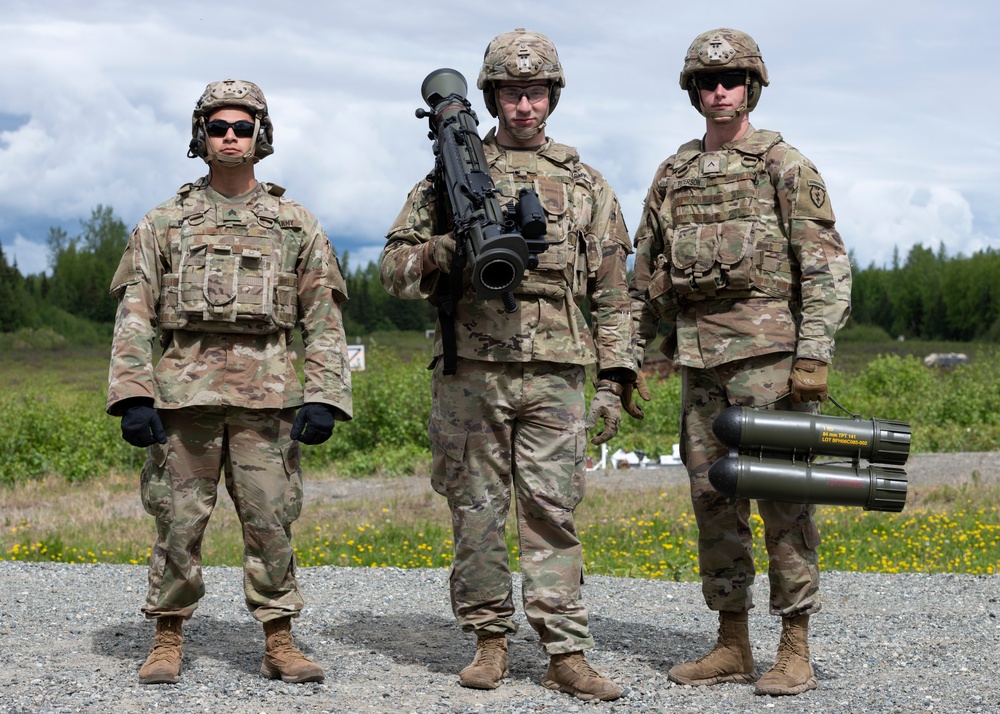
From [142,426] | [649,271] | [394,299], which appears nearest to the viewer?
[142,426]

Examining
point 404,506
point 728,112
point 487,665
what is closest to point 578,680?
point 487,665

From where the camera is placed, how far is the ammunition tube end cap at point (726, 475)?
4.98 meters

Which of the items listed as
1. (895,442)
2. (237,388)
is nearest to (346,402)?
(237,388)

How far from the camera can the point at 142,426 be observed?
4949mm

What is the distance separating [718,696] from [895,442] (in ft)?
4.49

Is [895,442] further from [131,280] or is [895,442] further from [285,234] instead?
[131,280]

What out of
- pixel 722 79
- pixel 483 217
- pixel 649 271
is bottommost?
pixel 649 271

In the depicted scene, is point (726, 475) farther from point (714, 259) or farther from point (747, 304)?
point (714, 259)

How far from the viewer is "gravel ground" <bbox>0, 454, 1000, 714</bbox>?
5.01 meters

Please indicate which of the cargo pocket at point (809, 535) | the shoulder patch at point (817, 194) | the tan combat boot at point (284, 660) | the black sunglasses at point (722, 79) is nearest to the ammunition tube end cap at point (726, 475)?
the cargo pocket at point (809, 535)

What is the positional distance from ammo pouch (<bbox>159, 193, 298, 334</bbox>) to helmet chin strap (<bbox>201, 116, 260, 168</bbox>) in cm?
21

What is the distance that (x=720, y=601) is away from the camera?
17.8 ft

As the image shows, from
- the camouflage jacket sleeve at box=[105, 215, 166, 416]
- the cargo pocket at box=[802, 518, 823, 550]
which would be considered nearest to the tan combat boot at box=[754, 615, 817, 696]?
the cargo pocket at box=[802, 518, 823, 550]

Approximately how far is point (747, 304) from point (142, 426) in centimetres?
269
